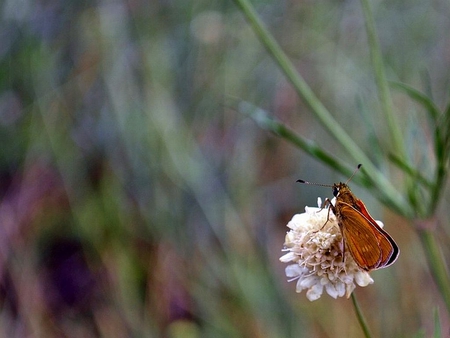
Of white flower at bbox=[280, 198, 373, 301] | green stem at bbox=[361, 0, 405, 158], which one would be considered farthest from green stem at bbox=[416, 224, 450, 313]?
white flower at bbox=[280, 198, 373, 301]

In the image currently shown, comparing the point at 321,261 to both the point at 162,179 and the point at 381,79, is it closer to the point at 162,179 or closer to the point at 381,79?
the point at 381,79

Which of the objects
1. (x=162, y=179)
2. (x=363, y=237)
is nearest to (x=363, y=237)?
(x=363, y=237)

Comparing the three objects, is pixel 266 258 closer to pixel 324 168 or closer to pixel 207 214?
pixel 207 214

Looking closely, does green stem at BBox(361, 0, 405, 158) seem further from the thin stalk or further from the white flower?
the white flower

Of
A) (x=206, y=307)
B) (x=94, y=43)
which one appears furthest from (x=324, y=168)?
(x=94, y=43)

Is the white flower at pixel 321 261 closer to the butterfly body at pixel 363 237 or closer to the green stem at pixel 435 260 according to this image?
the butterfly body at pixel 363 237

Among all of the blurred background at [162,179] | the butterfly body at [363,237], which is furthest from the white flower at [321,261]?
the blurred background at [162,179]
